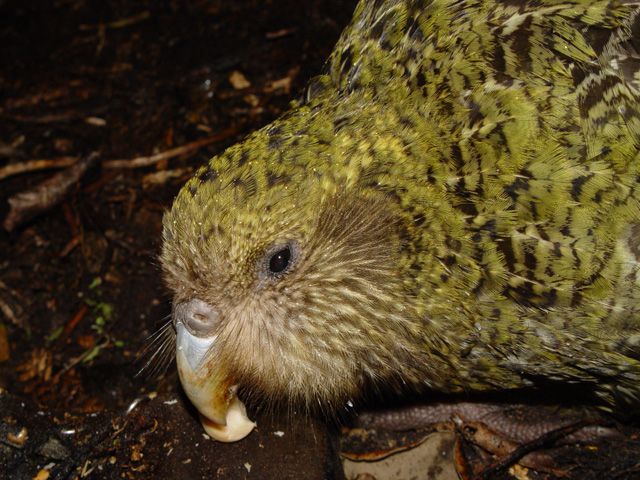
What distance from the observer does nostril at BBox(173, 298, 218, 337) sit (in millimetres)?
2547

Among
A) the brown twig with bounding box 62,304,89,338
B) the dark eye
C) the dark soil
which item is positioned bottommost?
the brown twig with bounding box 62,304,89,338

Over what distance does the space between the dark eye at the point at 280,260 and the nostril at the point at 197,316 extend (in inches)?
10.7

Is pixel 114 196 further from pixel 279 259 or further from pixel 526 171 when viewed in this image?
pixel 526 171

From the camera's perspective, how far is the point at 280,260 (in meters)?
2.43

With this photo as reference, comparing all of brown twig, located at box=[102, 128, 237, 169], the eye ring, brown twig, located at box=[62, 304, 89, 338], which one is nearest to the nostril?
the eye ring

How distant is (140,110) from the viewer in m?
4.57

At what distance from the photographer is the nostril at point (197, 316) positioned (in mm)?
2547

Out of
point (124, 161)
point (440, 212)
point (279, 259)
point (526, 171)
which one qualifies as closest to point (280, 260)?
point (279, 259)

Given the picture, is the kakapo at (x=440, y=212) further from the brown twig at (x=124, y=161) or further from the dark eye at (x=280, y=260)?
the brown twig at (x=124, y=161)

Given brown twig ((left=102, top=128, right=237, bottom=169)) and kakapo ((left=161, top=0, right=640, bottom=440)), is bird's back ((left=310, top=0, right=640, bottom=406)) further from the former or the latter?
brown twig ((left=102, top=128, right=237, bottom=169))

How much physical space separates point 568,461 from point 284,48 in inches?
113

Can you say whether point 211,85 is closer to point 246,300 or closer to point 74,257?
point 74,257

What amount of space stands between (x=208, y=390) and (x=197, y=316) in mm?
329

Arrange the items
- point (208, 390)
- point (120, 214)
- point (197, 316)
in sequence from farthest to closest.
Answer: point (120, 214) → point (208, 390) → point (197, 316)
